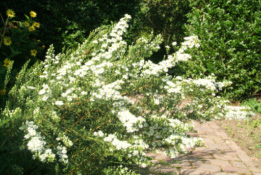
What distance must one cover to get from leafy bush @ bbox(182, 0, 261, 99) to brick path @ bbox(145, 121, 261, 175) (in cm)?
212

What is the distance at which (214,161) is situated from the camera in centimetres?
375

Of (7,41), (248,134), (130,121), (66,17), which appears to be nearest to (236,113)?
(130,121)

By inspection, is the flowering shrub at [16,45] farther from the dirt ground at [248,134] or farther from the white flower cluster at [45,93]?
the dirt ground at [248,134]

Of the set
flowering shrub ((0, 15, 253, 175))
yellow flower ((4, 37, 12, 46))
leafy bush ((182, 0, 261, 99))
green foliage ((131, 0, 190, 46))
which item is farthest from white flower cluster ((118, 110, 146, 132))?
green foliage ((131, 0, 190, 46))

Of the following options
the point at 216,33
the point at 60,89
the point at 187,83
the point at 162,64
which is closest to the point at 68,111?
the point at 60,89

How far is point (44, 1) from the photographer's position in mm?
4848

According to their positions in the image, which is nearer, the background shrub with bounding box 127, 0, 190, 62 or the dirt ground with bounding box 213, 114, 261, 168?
the dirt ground with bounding box 213, 114, 261, 168

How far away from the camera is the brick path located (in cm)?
343

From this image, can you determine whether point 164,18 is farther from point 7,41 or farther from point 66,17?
point 7,41

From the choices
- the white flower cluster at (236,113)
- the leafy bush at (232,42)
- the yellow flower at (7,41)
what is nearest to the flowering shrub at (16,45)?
the yellow flower at (7,41)

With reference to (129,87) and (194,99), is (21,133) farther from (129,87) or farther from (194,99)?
(194,99)

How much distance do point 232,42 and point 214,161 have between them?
10.4 ft

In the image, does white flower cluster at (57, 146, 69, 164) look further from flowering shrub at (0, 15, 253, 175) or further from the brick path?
the brick path

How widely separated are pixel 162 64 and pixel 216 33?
4106 mm
